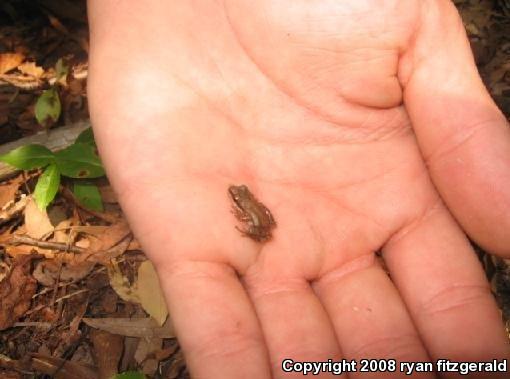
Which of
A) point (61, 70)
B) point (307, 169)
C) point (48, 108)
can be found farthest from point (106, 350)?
point (61, 70)

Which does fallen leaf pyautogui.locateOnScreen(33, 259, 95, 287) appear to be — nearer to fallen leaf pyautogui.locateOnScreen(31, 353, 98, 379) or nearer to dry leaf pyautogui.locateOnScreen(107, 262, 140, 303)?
dry leaf pyautogui.locateOnScreen(107, 262, 140, 303)

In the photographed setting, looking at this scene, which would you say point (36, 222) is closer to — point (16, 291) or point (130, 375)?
point (16, 291)

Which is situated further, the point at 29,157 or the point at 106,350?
the point at 29,157

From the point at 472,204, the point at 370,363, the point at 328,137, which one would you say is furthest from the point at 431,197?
the point at 370,363

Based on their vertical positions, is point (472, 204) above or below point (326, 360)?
above

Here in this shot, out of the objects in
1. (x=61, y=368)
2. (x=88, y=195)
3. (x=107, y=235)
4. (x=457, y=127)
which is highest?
(x=457, y=127)

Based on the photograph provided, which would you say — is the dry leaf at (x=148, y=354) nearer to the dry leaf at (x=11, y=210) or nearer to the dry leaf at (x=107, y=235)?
the dry leaf at (x=107, y=235)

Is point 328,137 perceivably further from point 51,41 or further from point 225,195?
point 51,41
